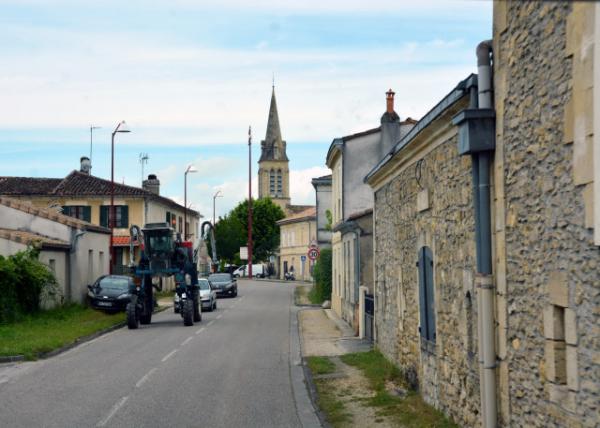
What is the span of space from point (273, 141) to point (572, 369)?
395 ft

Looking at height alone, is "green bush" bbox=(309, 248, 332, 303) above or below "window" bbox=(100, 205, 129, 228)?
below

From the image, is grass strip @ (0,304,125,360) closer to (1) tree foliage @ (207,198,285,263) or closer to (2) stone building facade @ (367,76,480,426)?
(2) stone building facade @ (367,76,480,426)

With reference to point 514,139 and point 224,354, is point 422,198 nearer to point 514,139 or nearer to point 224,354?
point 514,139

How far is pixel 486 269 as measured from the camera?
8227 mm

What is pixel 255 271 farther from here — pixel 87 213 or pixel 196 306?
pixel 196 306

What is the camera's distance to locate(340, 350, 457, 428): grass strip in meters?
10.4

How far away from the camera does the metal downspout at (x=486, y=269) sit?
8133 millimetres

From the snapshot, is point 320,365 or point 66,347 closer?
point 320,365

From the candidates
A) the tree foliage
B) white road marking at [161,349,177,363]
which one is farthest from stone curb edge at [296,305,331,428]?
the tree foliage

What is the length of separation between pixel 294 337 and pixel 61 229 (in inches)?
550

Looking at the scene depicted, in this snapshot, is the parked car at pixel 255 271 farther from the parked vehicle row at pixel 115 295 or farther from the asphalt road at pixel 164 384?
the asphalt road at pixel 164 384

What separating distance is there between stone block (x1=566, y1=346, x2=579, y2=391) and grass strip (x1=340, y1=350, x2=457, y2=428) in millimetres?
3669

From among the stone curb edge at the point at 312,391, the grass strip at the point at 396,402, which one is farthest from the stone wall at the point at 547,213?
the stone curb edge at the point at 312,391

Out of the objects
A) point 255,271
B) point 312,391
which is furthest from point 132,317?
→ point 255,271
